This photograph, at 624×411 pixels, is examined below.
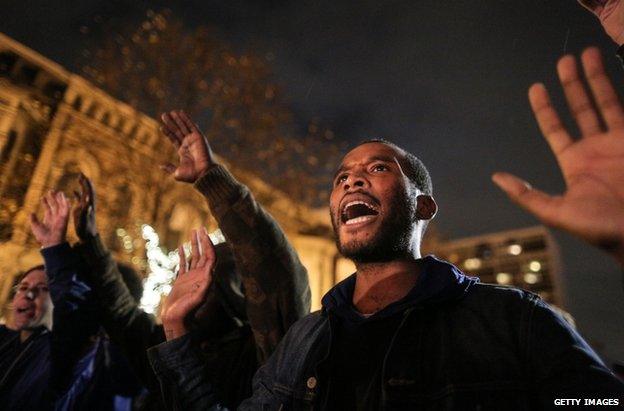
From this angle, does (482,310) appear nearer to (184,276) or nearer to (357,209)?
(357,209)

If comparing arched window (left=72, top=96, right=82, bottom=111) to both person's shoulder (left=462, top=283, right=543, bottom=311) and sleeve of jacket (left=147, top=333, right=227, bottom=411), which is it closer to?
sleeve of jacket (left=147, top=333, right=227, bottom=411)

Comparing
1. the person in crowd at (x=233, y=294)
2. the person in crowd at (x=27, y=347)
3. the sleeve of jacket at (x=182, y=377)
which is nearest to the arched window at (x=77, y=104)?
the person in crowd at (x=27, y=347)

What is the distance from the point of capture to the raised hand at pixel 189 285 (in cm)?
203

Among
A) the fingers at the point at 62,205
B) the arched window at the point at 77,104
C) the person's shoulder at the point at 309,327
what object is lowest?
the person's shoulder at the point at 309,327

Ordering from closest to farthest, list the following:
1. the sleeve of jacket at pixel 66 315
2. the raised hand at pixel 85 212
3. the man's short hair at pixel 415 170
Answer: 1. the man's short hair at pixel 415 170
2. the sleeve of jacket at pixel 66 315
3. the raised hand at pixel 85 212

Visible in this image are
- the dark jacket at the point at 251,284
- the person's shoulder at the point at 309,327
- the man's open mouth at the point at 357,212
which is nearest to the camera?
the person's shoulder at the point at 309,327

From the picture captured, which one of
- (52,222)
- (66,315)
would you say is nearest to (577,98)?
(66,315)

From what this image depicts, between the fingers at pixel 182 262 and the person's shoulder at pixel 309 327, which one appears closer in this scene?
the person's shoulder at pixel 309 327

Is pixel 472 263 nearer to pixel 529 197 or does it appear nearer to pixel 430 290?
pixel 430 290

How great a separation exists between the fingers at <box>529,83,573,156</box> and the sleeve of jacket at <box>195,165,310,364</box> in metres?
1.81

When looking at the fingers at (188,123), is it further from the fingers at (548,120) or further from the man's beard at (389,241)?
the fingers at (548,120)

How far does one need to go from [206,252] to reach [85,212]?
213 cm

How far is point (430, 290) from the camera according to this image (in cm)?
166

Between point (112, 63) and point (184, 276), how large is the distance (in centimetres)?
1090
